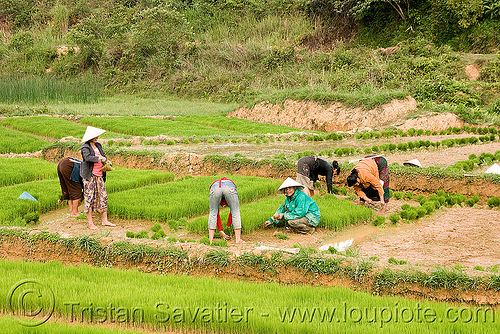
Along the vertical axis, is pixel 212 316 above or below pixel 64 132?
below

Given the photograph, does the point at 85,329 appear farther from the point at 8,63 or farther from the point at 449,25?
the point at 8,63

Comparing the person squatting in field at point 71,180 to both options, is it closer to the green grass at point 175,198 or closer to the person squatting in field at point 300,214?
the green grass at point 175,198

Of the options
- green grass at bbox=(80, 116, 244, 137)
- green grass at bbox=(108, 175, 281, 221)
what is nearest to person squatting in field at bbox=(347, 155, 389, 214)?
green grass at bbox=(108, 175, 281, 221)

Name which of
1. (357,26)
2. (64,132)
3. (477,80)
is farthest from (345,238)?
(357,26)

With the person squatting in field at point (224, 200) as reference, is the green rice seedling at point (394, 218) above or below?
below

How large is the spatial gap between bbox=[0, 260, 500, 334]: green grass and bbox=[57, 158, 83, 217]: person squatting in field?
3.23 metres

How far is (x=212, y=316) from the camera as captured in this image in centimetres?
484

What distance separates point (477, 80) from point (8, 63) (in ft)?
108

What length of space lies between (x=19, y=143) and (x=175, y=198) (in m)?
10.3

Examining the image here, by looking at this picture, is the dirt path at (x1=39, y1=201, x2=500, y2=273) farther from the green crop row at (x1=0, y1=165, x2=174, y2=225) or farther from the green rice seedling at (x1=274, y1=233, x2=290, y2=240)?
the green crop row at (x1=0, y1=165, x2=174, y2=225)

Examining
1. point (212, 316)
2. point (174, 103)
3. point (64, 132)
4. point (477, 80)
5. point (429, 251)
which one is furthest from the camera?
point (174, 103)

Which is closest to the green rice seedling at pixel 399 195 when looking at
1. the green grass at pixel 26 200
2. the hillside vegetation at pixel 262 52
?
the green grass at pixel 26 200

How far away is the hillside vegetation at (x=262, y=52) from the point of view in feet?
79.2

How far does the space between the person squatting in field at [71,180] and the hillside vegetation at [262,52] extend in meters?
15.0
